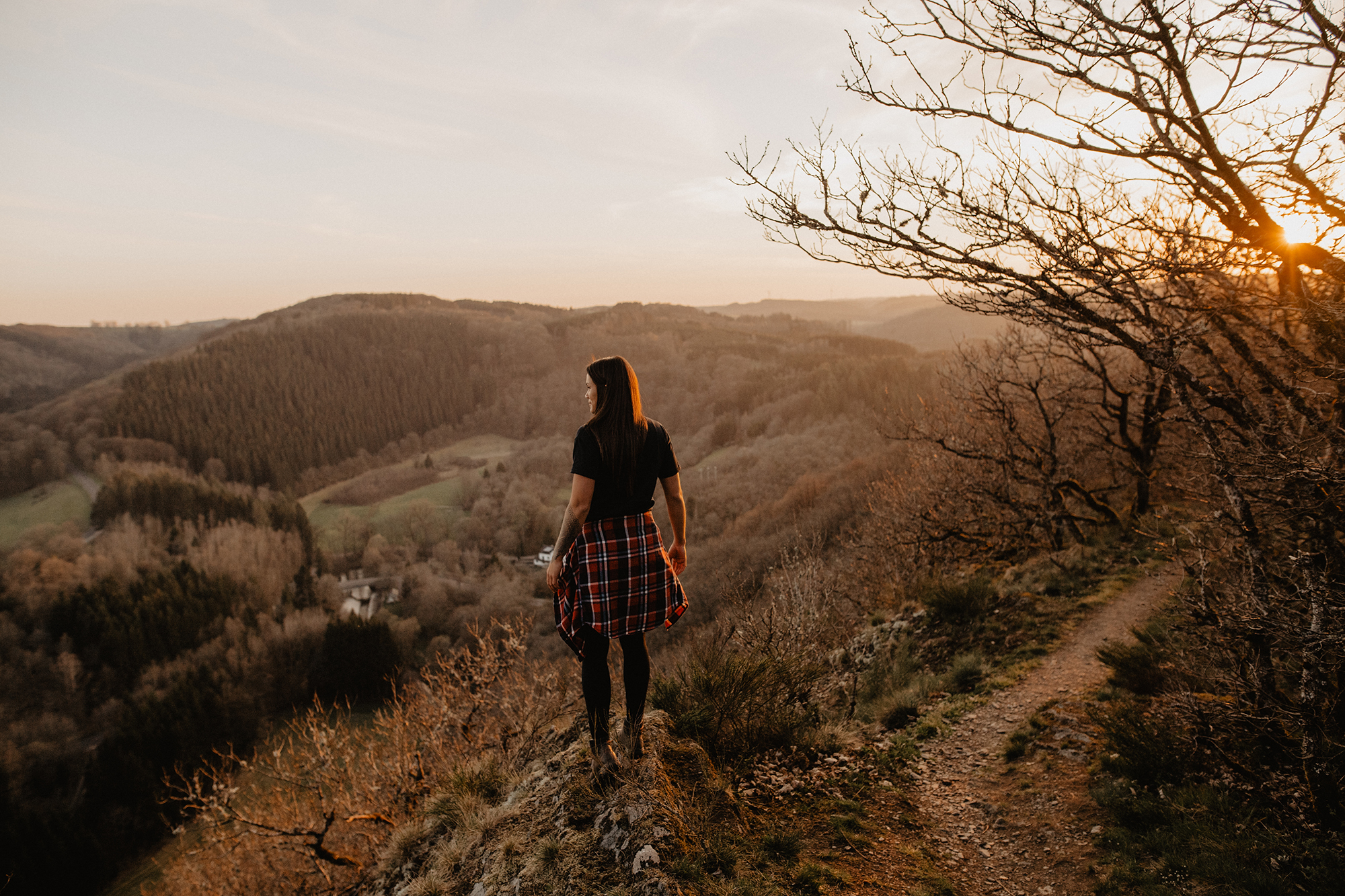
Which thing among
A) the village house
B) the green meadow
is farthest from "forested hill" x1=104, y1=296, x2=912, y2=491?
the village house

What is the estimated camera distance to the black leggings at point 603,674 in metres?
3.32

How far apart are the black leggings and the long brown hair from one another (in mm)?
861

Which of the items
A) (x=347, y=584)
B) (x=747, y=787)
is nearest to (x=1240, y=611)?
(x=747, y=787)

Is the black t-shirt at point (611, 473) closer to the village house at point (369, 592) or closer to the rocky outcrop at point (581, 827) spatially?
the rocky outcrop at point (581, 827)

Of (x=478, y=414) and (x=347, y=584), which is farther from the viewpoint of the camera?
(x=478, y=414)

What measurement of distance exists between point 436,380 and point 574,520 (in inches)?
5024

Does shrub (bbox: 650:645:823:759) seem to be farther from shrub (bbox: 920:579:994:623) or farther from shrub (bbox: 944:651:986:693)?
shrub (bbox: 920:579:994:623)

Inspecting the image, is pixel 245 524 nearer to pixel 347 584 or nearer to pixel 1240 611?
pixel 347 584

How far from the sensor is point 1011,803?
4430 mm

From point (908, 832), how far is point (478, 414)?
12226 centimetres

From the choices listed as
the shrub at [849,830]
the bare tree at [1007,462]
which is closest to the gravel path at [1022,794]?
the shrub at [849,830]

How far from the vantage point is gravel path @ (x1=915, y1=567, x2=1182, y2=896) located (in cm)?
370

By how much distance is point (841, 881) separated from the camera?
3203mm

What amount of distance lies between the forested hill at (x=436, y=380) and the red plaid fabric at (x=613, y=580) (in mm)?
71483
